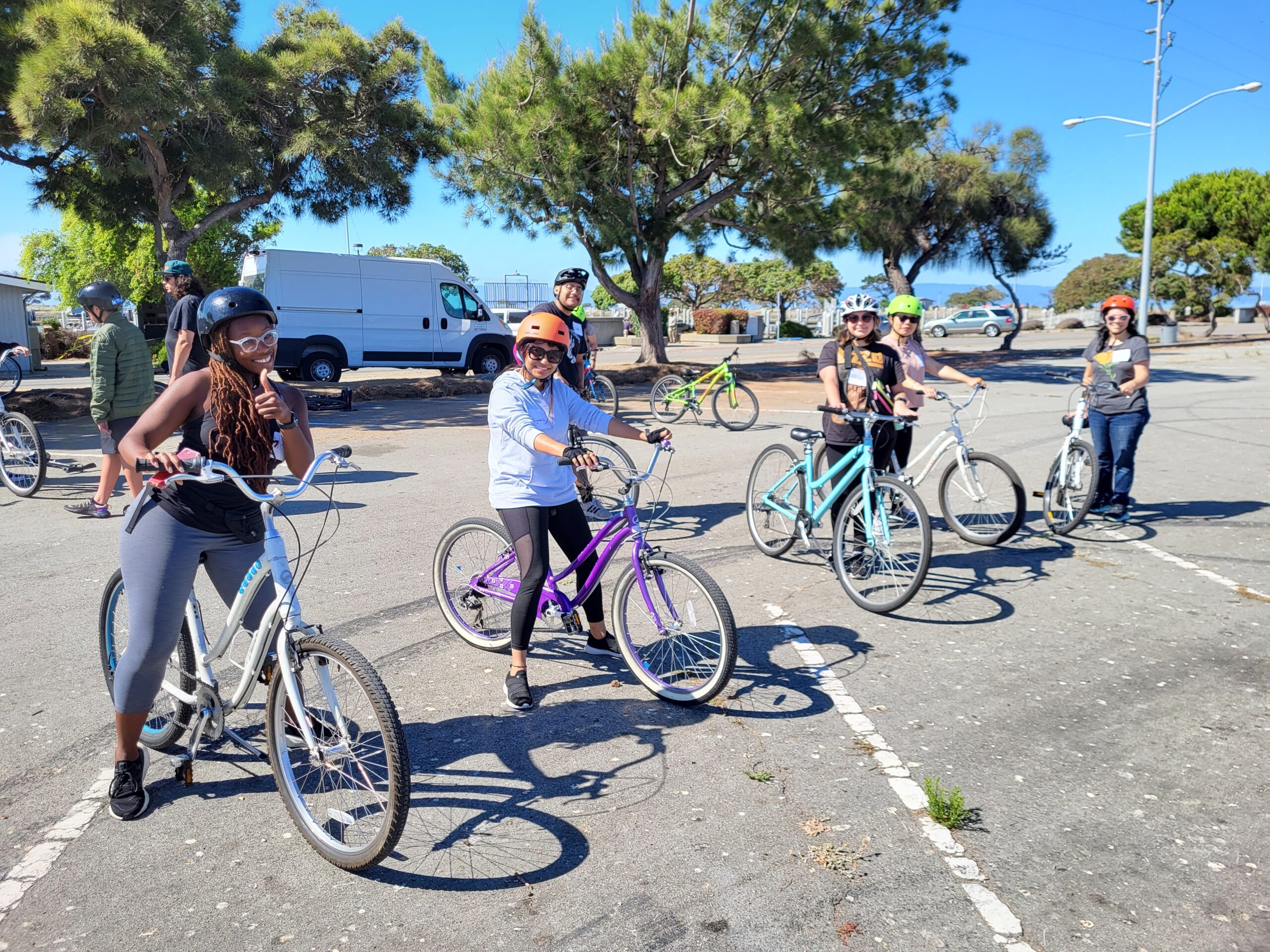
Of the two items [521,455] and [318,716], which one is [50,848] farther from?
[521,455]

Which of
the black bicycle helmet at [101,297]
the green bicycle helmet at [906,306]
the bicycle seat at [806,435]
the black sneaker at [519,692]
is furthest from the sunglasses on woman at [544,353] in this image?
the black bicycle helmet at [101,297]

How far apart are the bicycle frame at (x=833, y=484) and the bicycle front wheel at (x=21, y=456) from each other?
22.5 ft

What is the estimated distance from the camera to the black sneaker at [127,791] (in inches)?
132

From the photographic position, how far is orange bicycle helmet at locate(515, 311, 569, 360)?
423 cm

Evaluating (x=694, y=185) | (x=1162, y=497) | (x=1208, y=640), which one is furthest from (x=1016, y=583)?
(x=694, y=185)

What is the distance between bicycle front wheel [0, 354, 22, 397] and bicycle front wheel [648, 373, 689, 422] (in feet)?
28.3

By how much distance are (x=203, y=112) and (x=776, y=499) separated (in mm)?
13232

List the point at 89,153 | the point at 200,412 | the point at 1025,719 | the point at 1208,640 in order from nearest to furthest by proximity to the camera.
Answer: the point at 200,412 < the point at 1025,719 < the point at 1208,640 < the point at 89,153

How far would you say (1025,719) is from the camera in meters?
4.29

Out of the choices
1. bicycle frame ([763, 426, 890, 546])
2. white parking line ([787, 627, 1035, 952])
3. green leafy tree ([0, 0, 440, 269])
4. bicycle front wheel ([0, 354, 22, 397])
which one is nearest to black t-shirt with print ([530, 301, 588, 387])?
bicycle frame ([763, 426, 890, 546])

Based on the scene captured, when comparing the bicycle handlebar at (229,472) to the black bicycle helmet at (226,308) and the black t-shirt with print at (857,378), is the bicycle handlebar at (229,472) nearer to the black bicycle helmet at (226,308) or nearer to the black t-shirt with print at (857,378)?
the black bicycle helmet at (226,308)

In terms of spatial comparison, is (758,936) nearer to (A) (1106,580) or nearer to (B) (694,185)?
(A) (1106,580)

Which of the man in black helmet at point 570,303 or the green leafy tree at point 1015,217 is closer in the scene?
the man in black helmet at point 570,303

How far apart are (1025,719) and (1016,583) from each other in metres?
2.27
